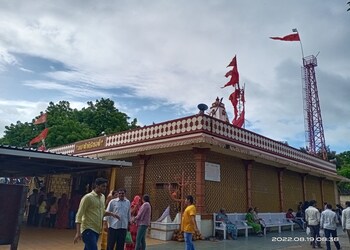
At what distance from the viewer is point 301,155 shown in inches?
640

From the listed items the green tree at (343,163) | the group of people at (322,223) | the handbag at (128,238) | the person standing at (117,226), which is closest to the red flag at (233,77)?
the group of people at (322,223)

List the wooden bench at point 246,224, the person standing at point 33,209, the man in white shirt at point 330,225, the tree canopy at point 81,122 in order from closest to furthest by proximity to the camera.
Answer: the man in white shirt at point 330,225 < the wooden bench at point 246,224 < the person standing at point 33,209 < the tree canopy at point 81,122

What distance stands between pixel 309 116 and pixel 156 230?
26.2m

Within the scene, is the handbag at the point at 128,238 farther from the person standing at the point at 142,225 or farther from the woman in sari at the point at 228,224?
the woman in sari at the point at 228,224

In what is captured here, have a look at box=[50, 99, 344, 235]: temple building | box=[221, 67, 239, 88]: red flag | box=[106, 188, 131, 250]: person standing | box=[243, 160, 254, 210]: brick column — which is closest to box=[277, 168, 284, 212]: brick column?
box=[50, 99, 344, 235]: temple building

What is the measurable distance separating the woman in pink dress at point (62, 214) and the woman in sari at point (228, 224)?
5958 mm

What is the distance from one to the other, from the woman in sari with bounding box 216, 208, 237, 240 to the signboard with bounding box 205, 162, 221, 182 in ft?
3.73

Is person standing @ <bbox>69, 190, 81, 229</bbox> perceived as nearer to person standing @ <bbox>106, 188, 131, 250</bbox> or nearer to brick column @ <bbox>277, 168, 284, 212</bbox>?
person standing @ <bbox>106, 188, 131, 250</bbox>

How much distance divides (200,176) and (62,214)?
5850 millimetres

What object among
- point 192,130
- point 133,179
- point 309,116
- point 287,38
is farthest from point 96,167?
point 309,116

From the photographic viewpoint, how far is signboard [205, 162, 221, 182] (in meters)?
10.5

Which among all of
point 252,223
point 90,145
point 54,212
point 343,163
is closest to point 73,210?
point 54,212

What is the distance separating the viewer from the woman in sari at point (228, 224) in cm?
1001

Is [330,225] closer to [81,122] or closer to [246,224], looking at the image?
[246,224]
